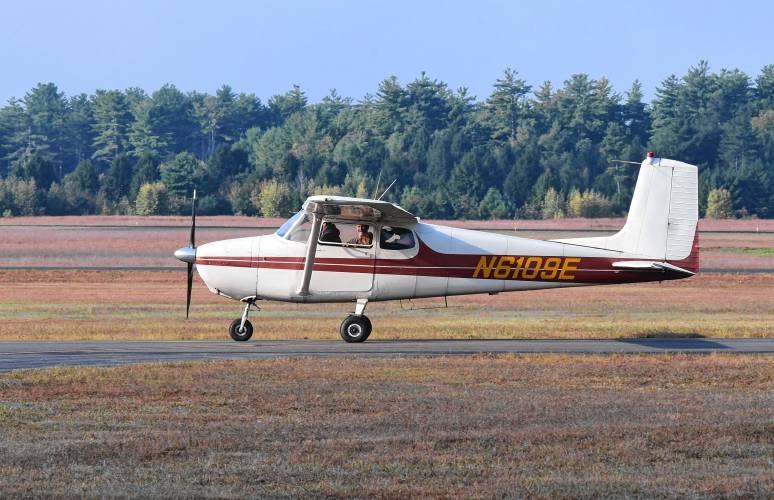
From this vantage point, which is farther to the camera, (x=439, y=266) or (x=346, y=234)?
(x=439, y=266)

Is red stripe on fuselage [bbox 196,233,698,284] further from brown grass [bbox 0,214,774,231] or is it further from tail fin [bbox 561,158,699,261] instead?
brown grass [bbox 0,214,774,231]

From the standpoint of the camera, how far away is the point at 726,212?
10056 centimetres

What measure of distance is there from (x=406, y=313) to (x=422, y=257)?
982cm

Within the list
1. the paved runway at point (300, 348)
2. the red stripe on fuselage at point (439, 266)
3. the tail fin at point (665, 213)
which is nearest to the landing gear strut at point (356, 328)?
the paved runway at point (300, 348)

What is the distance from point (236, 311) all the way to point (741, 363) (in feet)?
54.7

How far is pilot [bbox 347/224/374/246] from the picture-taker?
72.0ft

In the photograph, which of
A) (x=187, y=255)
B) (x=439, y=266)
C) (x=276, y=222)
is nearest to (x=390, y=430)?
(x=439, y=266)

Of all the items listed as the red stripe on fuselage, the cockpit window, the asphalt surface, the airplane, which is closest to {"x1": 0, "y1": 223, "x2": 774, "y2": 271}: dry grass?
the asphalt surface

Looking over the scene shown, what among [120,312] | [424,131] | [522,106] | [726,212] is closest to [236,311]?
[120,312]

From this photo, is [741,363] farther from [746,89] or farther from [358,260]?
[746,89]

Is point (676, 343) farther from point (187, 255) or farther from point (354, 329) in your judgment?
point (187, 255)

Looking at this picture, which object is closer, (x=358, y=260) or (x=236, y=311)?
(x=358, y=260)

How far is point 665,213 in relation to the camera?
2228cm

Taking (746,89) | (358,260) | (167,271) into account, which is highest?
(746,89)
